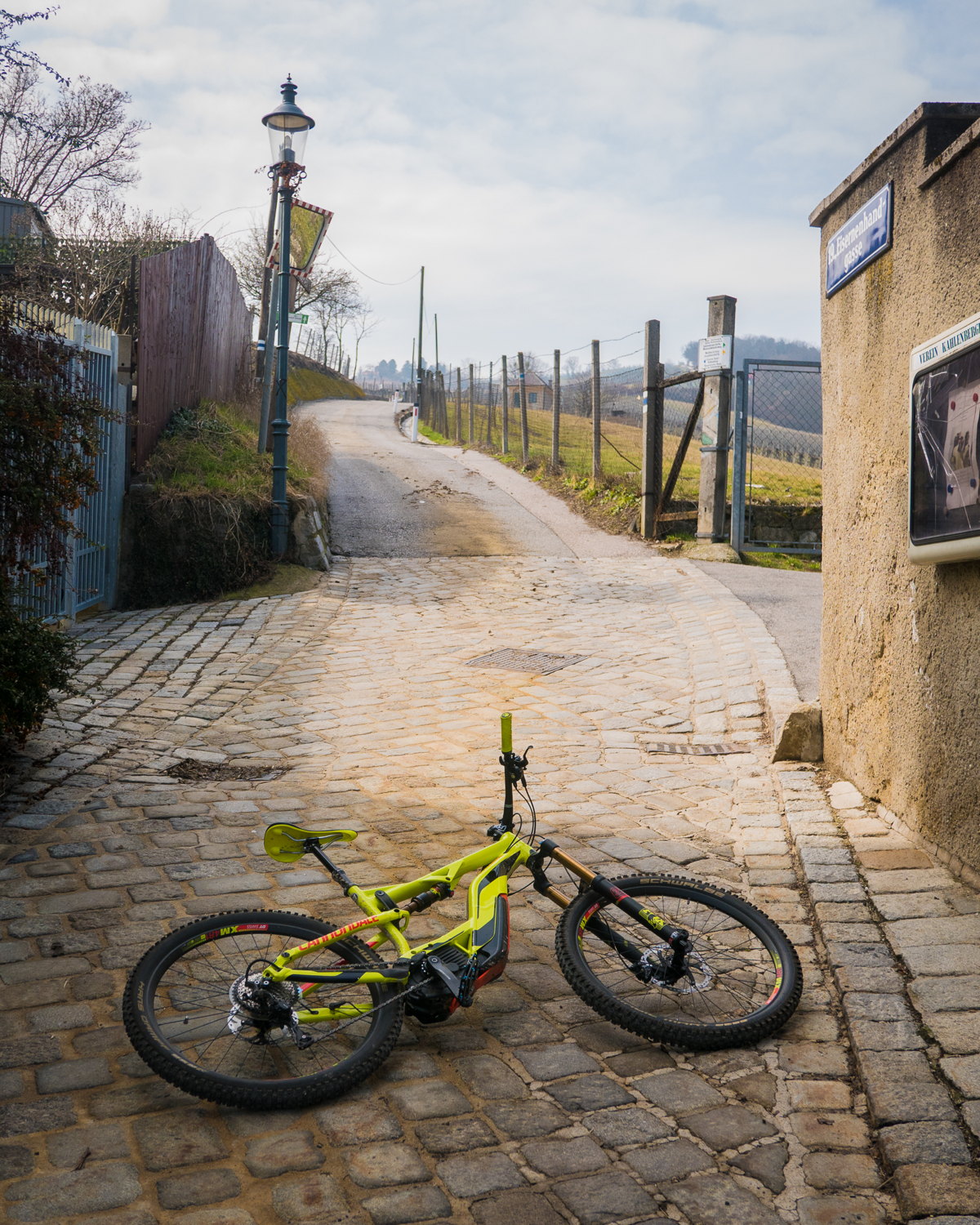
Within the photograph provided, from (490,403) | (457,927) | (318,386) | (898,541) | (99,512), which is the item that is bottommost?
(457,927)

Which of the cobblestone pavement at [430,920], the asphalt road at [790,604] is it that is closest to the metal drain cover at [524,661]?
the cobblestone pavement at [430,920]

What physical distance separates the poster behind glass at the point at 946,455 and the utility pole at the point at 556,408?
15256 millimetres

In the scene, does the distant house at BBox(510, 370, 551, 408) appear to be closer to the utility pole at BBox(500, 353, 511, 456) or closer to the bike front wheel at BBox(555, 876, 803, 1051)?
the utility pole at BBox(500, 353, 511, 456)

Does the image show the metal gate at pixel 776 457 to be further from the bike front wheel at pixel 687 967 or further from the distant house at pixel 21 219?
the distant house at pixel 21 219

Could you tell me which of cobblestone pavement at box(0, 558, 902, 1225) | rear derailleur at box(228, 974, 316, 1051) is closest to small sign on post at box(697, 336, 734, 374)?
cobblestone pavement at box(0, 558, 902, 1225)

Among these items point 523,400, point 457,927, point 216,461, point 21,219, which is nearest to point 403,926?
point 457,927

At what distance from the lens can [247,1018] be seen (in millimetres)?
3062

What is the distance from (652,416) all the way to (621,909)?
1177 centimetres

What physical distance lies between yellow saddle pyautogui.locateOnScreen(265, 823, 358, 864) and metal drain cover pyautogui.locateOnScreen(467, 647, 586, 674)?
518cm

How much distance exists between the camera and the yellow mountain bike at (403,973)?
302 cm

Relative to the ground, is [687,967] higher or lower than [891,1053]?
higher

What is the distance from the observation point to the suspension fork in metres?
3.42

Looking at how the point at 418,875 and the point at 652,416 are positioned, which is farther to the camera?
the point at 652,416

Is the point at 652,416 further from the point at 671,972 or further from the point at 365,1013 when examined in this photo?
the point at 365,1013
